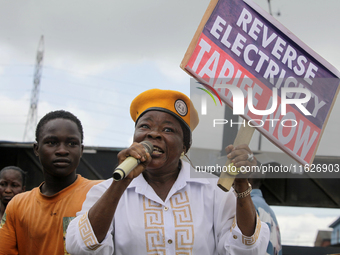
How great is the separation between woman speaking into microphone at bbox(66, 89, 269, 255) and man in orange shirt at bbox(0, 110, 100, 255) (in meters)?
0.59

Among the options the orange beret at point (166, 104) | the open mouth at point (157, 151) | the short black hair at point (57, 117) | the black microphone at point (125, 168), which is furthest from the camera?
the short black hair at point (57, 117)

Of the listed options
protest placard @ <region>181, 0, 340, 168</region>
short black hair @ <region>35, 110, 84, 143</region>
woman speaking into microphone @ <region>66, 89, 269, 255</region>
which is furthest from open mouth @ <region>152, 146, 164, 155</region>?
short black hair @ <region>35, 110, 84, 143</region>

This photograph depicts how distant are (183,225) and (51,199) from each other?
1125 millimetres

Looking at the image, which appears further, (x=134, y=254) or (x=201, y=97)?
(x=201, y=97)

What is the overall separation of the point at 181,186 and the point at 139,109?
0.54 metres

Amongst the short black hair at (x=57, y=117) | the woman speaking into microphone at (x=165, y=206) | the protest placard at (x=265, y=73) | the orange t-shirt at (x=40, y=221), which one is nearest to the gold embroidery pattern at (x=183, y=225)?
the woman speaking into microphone at (x=165, y=206)

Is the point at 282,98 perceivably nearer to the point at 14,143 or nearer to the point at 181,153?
the point at 181,153

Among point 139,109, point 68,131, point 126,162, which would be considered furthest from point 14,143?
point 126,162

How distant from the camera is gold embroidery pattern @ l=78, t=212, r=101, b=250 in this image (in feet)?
5.15

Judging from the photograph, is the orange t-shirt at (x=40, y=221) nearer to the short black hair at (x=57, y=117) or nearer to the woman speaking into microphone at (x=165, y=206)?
the short black hair at (x=57, y=117)

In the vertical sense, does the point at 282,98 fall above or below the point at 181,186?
above

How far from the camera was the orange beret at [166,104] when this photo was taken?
1992 millimetres

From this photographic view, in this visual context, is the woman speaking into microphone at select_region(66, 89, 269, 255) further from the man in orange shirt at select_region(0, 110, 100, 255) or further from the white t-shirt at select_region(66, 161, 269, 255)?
the man in orange shirt at select_region(0, 110, 100, 255)

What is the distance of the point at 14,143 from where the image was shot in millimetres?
6441
